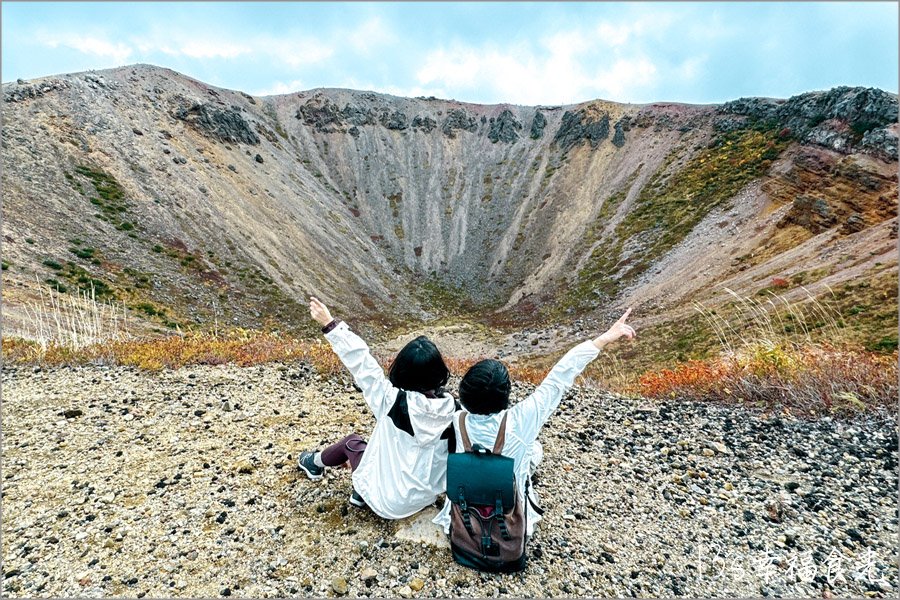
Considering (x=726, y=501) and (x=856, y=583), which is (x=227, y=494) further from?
(x=856, y=583)

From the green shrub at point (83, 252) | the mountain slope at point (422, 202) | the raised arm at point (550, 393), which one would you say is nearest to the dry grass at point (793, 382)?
the raised arm at point (550, 393)

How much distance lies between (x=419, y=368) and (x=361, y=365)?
53 centimetres

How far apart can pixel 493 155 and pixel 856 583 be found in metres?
71.1

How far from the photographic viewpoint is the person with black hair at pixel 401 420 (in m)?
3.47

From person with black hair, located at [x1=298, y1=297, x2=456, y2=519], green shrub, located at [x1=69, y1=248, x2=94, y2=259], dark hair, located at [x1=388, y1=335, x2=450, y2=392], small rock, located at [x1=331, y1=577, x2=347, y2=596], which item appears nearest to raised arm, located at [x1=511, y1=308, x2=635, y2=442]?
person with black hair, located at [x1=298, y1=297, x2=456, y2=519]

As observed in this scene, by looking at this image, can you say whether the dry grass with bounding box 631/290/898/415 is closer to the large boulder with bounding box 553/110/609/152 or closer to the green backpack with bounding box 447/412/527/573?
the green backpack with bounding box 447/412/527/573

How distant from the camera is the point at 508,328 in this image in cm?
3947

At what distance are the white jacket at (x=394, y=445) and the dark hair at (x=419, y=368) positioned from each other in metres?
0.10

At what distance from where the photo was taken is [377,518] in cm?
432

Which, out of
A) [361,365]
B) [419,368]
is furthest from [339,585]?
[419,368]

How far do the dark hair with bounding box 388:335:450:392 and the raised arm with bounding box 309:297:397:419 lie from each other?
144 millimetres

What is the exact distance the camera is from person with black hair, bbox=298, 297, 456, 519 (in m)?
3.47

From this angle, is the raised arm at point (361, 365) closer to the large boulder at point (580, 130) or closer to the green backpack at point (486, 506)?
the green backpack at point (486, 506)

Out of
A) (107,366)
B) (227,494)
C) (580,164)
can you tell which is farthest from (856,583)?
(580,164)
